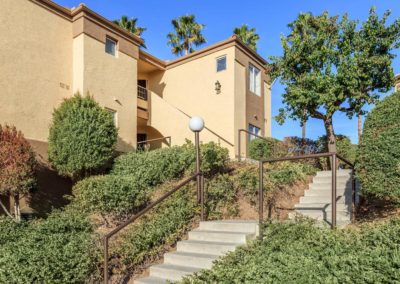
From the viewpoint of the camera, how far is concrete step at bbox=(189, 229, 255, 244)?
6.32 metres

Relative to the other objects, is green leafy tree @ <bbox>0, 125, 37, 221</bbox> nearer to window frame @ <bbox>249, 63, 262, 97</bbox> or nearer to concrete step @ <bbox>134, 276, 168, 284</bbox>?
concrete step @ <bbox>134, 276, 168, 284</bbox>

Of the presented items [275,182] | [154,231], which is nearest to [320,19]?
[275,182]

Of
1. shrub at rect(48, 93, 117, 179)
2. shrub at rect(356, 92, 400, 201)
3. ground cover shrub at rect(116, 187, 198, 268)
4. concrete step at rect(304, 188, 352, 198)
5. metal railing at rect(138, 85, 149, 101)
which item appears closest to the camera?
shrub at rect(356, 92, 400, 201)

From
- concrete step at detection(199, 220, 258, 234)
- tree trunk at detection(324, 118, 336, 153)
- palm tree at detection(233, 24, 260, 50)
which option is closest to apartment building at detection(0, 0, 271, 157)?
tree trunk at detection(324, 118, 336, 153)

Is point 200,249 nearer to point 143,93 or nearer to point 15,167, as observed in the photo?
point 15,167

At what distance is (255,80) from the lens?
750 inches

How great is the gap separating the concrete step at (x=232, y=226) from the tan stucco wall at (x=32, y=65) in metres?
7.59

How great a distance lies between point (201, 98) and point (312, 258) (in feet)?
46.2

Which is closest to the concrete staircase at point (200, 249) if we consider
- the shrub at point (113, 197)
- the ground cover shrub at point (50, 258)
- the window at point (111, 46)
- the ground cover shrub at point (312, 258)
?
the ground cover shrub at point (312, 258)

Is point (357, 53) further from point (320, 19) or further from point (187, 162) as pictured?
point (187, 162)

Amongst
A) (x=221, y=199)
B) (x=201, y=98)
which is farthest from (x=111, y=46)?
(x=221, y=199)

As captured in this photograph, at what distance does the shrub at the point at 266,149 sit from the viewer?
48.7 ft

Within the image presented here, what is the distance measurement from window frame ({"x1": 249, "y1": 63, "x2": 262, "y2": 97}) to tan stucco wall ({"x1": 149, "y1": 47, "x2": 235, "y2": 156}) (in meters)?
2.02

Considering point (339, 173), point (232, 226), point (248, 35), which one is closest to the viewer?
point (232, 226)
